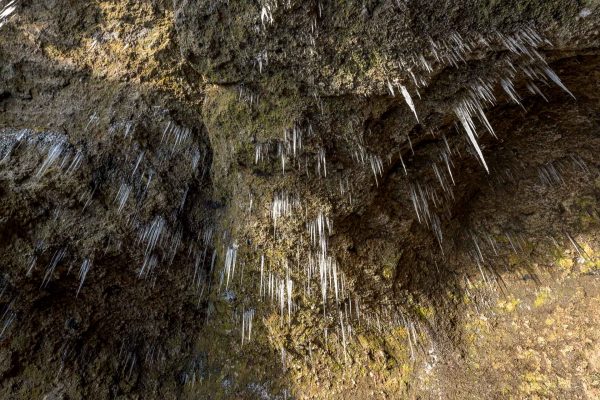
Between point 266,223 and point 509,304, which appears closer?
point 266,223

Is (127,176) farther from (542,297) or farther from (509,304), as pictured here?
(542,297)

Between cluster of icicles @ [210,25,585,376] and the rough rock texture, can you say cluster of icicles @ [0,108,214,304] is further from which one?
cluster of icicles @ [210,25,585,376]

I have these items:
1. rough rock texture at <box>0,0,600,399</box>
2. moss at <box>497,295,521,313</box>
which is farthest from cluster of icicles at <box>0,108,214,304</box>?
moss at <box>497,295,521,313</box>

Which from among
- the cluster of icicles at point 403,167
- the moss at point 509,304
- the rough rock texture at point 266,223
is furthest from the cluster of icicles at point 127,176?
the moss at point 509,304

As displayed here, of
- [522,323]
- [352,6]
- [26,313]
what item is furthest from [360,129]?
[26,313]

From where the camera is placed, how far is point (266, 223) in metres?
2.02

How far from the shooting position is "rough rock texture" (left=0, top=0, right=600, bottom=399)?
1.87m

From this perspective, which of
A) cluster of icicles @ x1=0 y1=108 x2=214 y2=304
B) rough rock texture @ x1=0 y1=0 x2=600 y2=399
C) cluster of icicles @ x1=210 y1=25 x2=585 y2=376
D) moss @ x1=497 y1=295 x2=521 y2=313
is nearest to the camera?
cluster of icicles @ x1=210 y1=25 x2=585 y2=376

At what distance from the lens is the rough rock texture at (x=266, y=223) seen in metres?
1.87

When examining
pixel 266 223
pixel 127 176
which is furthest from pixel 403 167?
pixel 127 176

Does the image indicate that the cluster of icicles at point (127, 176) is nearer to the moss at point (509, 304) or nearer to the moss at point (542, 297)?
the moss at point (509, 304)

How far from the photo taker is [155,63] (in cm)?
211

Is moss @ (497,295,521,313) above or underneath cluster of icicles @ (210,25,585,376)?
underneath

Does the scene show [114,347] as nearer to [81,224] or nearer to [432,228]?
[81,224]
